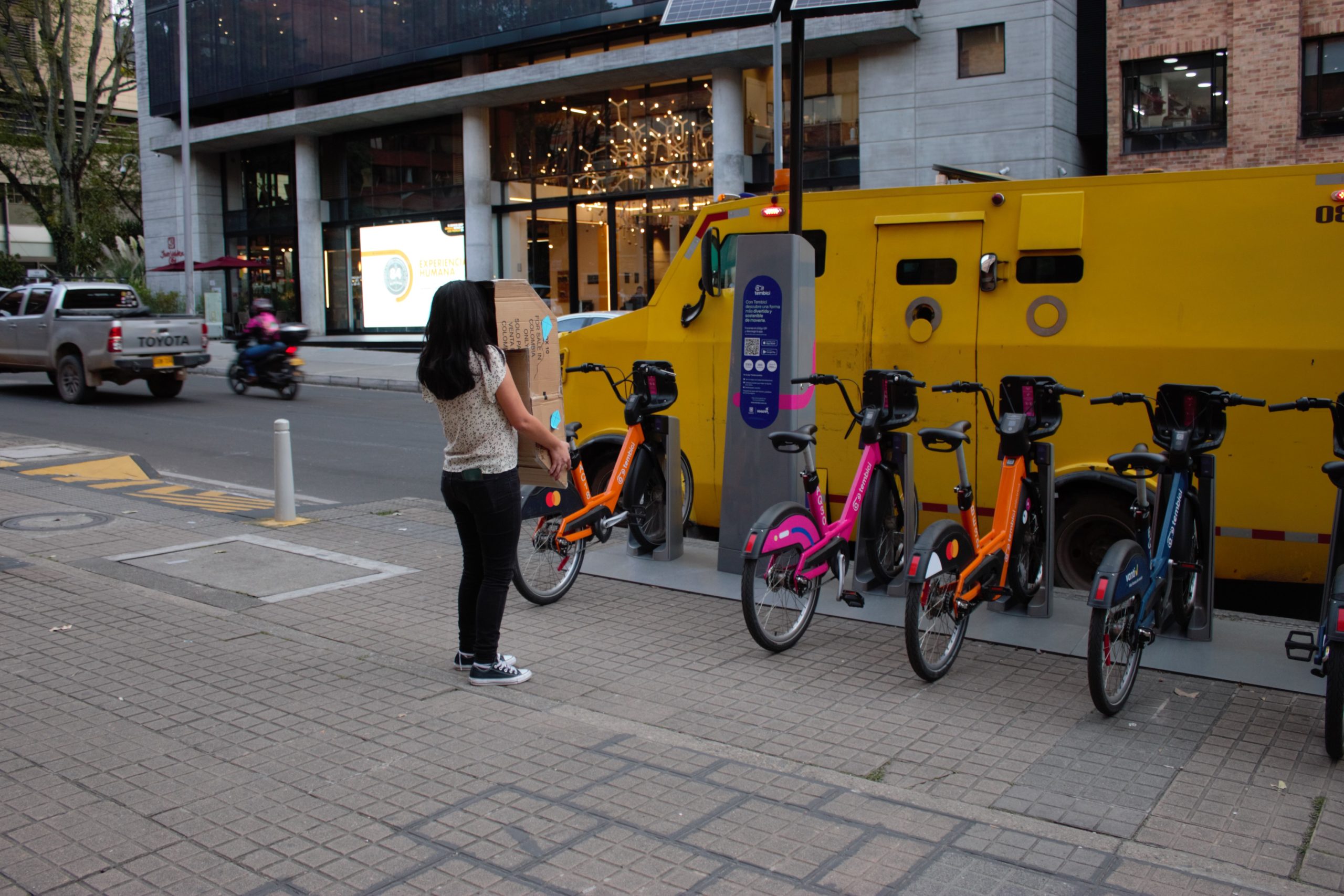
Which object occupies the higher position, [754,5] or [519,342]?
[754,5]

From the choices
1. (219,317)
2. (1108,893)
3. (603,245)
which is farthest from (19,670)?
(219,317)

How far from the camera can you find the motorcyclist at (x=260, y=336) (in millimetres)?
20156

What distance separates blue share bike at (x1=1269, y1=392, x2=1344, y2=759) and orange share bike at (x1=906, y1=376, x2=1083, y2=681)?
1.23m

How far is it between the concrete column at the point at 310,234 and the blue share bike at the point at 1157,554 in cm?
3515

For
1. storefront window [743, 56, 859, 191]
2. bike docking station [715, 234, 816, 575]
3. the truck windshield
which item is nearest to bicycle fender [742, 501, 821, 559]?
bike docking station [715, 234, 816, 575]

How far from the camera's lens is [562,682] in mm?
5648

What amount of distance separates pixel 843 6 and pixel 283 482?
5788mm

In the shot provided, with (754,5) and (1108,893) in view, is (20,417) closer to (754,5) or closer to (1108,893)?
(754,5)

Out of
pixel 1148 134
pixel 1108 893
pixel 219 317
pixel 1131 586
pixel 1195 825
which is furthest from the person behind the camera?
pixel 219 317

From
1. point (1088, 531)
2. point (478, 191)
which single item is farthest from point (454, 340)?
point (478, 191)

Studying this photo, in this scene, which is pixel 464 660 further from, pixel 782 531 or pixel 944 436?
pixel 944 436

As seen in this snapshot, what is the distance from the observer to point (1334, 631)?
4.46 m

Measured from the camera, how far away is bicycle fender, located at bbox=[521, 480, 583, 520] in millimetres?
7051

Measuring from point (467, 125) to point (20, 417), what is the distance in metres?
17.7
